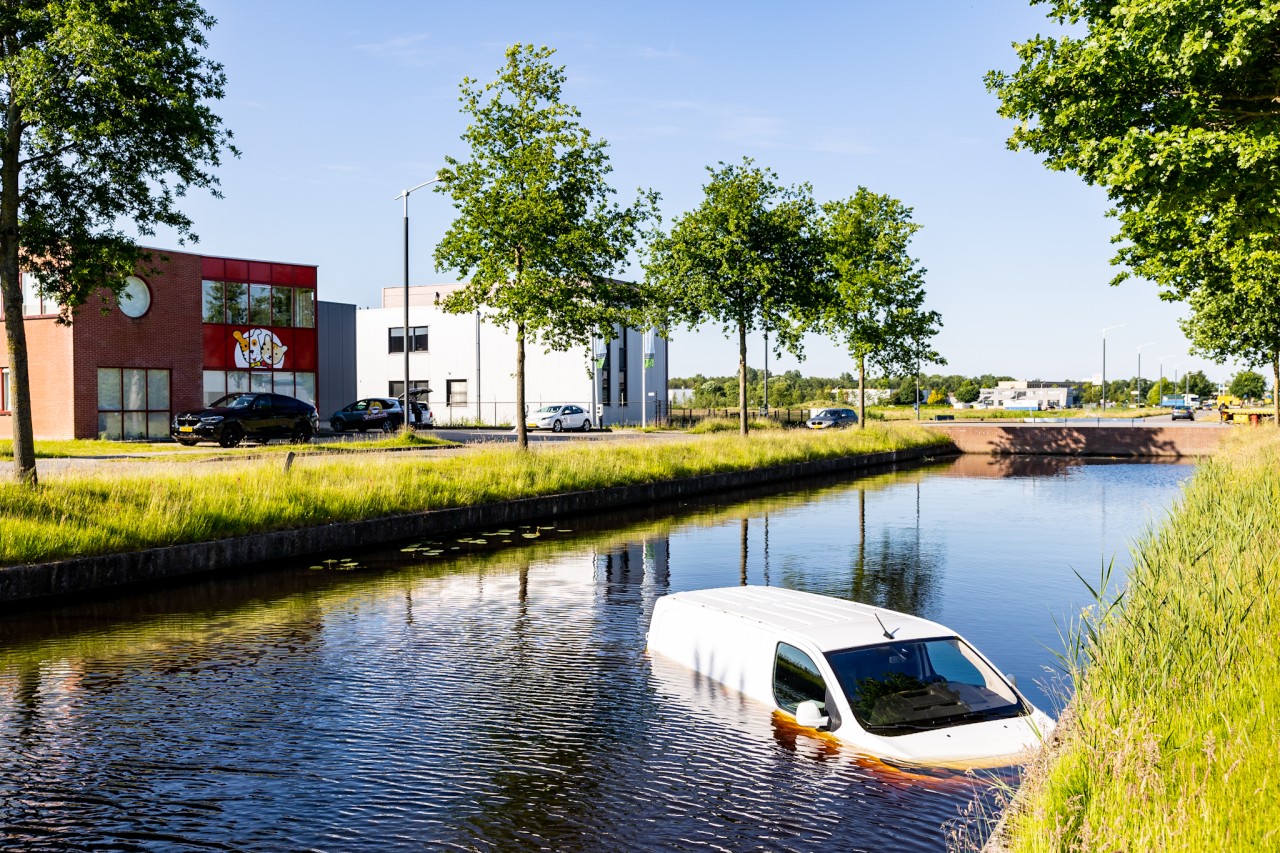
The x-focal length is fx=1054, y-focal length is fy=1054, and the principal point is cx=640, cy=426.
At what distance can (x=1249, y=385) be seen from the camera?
424 feet

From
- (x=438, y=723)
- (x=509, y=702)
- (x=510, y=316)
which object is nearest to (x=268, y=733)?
(x=438, y=723)

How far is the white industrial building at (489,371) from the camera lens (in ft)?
214

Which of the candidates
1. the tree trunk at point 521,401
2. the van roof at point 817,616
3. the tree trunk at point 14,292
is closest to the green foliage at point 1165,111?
the van roof at point 817,616

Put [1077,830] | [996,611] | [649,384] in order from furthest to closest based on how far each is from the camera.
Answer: [649,384]
[996,611]
[1077,830]

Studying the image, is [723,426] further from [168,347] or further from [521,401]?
[521,401]

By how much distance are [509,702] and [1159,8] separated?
11.4 metres

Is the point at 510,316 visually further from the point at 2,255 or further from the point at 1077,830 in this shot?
the point at 1077,830

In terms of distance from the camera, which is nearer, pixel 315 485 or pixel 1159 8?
pixel 1159 8

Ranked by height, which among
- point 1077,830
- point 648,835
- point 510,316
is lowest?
point 648,835

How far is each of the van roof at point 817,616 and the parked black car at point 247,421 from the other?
2762cm

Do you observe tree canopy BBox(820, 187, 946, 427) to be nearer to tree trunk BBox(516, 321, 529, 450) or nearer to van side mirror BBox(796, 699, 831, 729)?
tree trunk BBox(516, 321, 529, 450)

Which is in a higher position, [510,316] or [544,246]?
[544,246]

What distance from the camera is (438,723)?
9188mm

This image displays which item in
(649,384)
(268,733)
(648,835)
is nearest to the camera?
(648,835)
